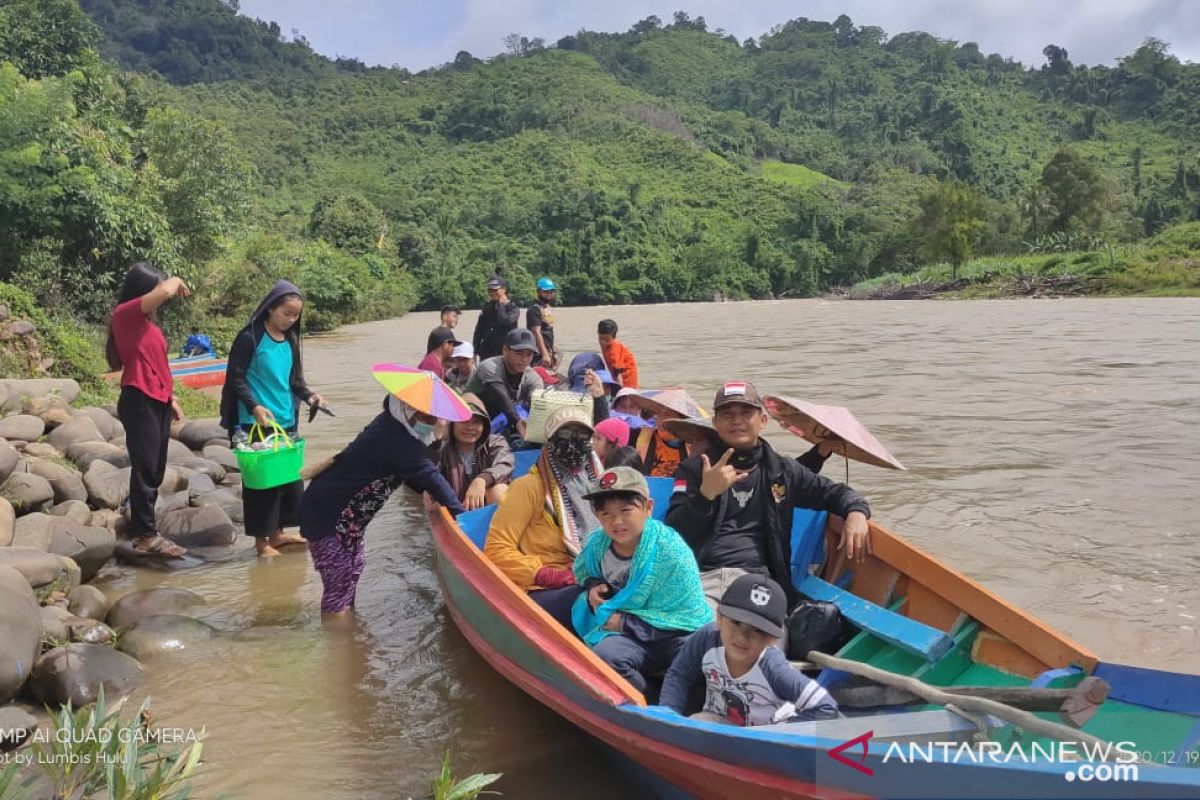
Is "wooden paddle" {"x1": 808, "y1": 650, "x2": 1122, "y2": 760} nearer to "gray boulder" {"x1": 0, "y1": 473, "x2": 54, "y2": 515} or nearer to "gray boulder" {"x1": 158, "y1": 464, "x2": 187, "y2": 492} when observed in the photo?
"gray boulder" {"x1": 0, "y1": 473, "x2": 54, "y2": 515}

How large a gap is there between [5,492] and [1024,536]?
6.88 meters

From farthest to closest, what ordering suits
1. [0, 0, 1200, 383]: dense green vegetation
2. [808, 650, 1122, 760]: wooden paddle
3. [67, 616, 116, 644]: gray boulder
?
[0, 0, 1200, 383]: dense green vegetation < [67, 616, 116, 644]: gray boulder < [808, 650, 1122, 760]: wooden paddle

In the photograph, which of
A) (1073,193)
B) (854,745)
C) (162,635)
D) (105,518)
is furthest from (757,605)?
(1073,193)

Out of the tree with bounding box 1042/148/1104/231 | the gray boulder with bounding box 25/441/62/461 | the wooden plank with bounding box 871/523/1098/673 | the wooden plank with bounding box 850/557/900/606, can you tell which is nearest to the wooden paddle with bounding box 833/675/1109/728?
the wooden plank with bounding box 871/523/1098/673

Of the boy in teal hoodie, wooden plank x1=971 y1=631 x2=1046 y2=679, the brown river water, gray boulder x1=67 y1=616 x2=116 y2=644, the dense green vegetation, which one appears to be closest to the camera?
wooden plank x1=971 y1=631 x2=1046 y2=679

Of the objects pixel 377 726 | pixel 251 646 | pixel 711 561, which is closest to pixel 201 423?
pixel 251 646

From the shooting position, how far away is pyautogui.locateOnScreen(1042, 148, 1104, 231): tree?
4559 cm

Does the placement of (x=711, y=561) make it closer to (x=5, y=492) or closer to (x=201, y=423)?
(x=5, y=492)

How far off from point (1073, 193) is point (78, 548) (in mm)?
50505

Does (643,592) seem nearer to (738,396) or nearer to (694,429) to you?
(738,396)

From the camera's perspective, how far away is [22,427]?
7.01 meters

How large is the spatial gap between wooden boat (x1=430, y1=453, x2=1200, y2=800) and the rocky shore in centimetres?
179

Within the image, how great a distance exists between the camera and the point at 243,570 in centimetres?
600

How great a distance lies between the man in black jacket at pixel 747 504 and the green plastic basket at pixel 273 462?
2794 millimetres
